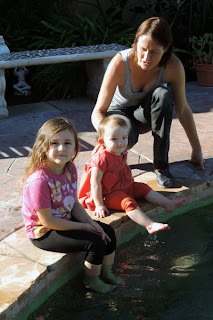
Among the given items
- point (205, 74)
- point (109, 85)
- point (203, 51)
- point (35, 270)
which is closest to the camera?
point (35, 270)

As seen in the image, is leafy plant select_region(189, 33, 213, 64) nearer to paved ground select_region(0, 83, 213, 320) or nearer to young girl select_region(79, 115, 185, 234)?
paved ground select_region(0, 83, 213, 320)

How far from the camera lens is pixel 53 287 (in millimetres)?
2740

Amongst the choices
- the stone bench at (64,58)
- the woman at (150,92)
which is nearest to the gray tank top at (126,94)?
the woman at (150,92)

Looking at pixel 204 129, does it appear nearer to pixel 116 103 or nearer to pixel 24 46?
pixel 116 103

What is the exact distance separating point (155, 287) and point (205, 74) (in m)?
4.25

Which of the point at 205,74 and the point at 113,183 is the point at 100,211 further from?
the point at 205,74

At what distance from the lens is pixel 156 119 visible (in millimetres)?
3727

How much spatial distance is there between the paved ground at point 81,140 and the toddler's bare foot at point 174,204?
1.06 feet

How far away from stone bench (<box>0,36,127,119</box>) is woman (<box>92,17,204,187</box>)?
5.83 feet

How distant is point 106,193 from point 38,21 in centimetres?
427

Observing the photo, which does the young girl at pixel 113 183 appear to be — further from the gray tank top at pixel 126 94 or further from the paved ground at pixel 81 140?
the gray tank top at pixel 126 94

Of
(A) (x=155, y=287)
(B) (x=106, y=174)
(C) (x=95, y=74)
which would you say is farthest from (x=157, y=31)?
(C) (x=95, y=74)

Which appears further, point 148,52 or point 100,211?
point 148,52

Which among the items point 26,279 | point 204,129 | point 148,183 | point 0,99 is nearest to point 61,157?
point 26,279
